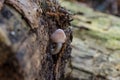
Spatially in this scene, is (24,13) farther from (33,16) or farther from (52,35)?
(52,35)

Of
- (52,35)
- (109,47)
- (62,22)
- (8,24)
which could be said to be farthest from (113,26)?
(8,24)

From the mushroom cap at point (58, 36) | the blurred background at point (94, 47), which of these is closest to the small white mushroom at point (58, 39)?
the mushroom cap at point (58, 36)

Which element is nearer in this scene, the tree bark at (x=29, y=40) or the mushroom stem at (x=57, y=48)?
the tree bark at (x=29, y=40)

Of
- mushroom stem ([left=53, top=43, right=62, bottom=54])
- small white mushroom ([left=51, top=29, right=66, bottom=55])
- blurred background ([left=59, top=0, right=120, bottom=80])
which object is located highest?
small white mushroom ([left=51, top=29, right=66, bottom=55])

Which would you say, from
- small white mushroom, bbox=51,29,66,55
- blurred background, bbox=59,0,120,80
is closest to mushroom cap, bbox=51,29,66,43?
small white mushroom, bbox=51,29,66,55

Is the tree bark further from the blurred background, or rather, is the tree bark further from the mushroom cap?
the blurred background

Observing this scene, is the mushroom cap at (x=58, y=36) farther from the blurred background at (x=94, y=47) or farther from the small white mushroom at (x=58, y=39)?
the blurred background at (x=94, y=47)
